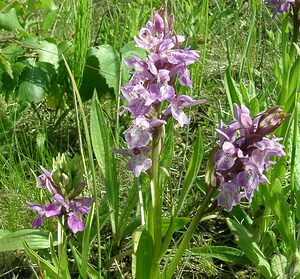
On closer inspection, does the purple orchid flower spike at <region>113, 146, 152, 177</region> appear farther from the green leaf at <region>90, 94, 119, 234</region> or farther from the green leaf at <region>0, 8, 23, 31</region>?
the green leaf at <region>0, 8, 23, 31</region>

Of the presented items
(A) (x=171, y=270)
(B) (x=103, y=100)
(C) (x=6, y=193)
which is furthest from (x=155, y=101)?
(B) (x=103, y=100)

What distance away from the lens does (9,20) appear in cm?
197

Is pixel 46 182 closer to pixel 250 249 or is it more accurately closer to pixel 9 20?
pixel 250 249

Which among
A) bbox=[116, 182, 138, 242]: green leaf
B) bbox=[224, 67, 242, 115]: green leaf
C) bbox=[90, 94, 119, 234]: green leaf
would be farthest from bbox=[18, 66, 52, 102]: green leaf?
bbox=[224, 67, 242, 115]: green leaf

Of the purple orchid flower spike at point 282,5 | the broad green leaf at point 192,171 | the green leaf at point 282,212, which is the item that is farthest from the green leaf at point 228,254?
the purple orchid flower spike at point 282,5

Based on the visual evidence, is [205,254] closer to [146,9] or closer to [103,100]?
[103,100]

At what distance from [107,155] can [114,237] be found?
0.82ft

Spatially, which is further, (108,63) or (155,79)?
(108,63)

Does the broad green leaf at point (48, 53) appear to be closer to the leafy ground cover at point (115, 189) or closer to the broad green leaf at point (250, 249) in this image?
the leafy ground cover at point (115, 189)

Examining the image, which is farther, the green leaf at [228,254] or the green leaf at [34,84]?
the green leaf at [34,84]

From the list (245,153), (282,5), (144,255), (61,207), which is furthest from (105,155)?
(282,5)

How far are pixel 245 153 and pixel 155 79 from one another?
0.80ft

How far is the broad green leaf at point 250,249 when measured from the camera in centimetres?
159

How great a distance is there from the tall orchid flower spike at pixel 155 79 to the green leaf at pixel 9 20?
2.86ft
